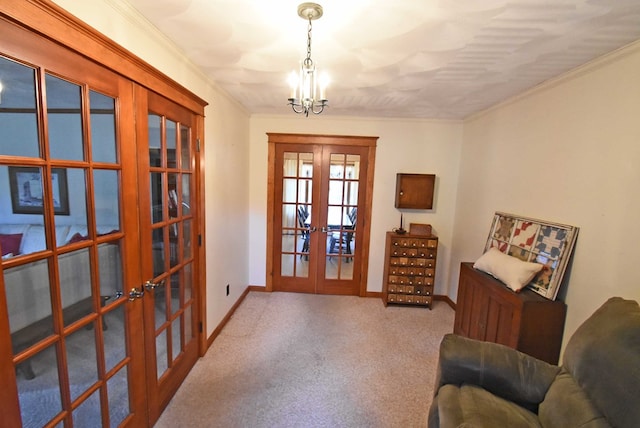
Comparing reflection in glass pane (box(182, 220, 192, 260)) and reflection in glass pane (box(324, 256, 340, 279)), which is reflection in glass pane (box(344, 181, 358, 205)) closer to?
reflection in glass pane (box(324, 256, 340, 279))

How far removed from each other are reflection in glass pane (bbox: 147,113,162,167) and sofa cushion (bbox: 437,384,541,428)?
80.6 inches

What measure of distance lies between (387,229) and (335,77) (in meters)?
2.14

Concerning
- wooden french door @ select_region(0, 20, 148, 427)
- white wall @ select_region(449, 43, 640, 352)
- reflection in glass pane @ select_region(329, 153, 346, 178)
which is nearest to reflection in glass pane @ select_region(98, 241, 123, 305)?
wooden french door @ select_region(0, 20, 148, 427)

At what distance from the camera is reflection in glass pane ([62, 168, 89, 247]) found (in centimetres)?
118

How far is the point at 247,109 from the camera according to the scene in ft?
11.2

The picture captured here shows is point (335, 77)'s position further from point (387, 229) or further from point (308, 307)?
point (308, 307)

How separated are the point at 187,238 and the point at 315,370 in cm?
149

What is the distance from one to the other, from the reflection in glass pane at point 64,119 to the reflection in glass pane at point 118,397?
1141 mm

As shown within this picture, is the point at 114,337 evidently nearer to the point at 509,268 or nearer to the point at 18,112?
the point at 18,112

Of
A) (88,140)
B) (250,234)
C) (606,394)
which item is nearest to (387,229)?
(250,234)

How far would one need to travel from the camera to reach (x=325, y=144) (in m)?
3.64

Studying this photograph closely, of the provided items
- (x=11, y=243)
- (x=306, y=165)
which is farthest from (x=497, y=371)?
(x=306, y=165)

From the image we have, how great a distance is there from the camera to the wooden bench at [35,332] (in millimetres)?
1001

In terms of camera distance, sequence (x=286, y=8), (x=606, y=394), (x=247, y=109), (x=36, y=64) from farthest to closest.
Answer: (x=247, y=109)
(x=286, y=8)
(x=606, y=394)
(x=36, y=64)
